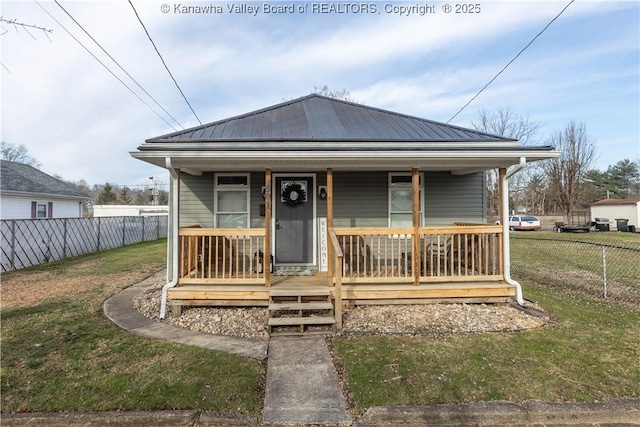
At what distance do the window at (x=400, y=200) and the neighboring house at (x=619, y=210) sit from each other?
33.5 m

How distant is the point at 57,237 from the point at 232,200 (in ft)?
33.5

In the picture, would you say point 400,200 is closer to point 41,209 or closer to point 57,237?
point 57,237

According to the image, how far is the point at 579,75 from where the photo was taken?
12.5 metres

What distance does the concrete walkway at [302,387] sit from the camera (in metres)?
2.76

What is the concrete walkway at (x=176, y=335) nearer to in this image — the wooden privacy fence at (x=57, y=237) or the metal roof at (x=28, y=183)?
the wooden privacy fence at (x=57, y=237)

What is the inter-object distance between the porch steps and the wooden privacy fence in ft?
34.2

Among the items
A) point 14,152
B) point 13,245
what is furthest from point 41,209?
point 14,152

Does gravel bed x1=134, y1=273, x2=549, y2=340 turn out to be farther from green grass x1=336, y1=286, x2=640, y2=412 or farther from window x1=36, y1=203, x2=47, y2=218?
window x1=36, y1=203, x2=47, y2=218

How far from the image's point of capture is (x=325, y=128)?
6.90 metres

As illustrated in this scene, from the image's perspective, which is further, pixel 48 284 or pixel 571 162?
pixel 571 162

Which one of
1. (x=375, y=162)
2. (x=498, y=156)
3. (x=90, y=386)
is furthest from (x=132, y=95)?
(x=498, y=156)

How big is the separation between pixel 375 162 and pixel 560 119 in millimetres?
29486

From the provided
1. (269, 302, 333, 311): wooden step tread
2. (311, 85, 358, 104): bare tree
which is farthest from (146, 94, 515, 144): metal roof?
(311, 85, 358, 104): bare tree

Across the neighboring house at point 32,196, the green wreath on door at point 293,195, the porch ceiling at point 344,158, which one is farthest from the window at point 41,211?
the green wreath on door at point 293,195
